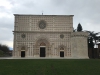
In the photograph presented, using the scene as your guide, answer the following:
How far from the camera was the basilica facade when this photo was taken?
36.1 m

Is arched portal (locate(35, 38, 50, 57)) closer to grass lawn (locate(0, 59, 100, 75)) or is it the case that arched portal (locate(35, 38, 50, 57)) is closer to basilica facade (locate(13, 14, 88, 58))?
basilica facade (locate(13, 14, 88, 58))

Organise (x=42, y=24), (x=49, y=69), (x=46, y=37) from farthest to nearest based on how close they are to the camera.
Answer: (x=42, y=24) < (x=46, y=37) < (x=49, y=69)

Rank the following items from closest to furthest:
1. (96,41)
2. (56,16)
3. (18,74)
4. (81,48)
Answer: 1. (18,74)
2. (81,48)
3. (56,16)
4. (96,41)

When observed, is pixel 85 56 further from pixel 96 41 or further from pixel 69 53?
pixel 96 41

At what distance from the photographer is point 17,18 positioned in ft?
123

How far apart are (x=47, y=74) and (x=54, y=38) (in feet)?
91.5

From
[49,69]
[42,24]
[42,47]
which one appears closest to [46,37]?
[42,47]

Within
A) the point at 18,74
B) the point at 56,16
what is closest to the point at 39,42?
the point at 56,16

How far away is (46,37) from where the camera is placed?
→ 36.8m

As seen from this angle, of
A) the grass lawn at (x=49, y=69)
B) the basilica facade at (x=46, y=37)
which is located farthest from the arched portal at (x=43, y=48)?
the grass lawn at (x=49, y=69)

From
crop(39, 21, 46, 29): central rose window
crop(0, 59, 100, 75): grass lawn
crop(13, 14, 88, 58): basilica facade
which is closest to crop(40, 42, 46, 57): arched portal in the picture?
crop(13, 14, 88, 58): basilica facade

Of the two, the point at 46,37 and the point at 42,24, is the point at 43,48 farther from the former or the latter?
the point at 42,24

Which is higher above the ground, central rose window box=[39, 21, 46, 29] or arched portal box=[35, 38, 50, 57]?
central rose window box=[39, 21, 46, 29]

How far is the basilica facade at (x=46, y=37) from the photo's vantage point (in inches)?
1422
